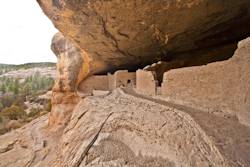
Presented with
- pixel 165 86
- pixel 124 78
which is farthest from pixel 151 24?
pixel 124 78

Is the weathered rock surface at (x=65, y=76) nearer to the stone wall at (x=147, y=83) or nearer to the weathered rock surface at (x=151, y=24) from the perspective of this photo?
the weathered rock surface at (x=151, y=24)

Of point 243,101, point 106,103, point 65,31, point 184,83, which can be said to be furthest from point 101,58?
point 243,101

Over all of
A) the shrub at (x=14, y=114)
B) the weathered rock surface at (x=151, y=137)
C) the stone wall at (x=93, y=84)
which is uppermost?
the stone wall at (x=93, y=84)

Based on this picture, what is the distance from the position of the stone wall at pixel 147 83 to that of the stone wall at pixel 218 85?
713 mm

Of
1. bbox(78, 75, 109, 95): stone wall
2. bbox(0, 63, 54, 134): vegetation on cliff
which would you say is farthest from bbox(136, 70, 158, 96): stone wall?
bbox(0, 63, 54, 134): vegetation on cliff

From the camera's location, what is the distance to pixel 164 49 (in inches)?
247

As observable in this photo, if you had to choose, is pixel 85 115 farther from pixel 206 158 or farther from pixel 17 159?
pixel 17 159

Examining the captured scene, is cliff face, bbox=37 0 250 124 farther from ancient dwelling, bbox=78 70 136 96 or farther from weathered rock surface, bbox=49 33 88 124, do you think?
weathered rock surface, bbox=49 33 88 124

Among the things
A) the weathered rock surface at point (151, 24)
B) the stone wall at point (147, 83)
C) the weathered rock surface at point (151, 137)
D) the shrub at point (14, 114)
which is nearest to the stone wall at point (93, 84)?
the weathered rock surface at point (151, 24)

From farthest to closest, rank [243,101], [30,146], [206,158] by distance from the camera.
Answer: [30,146], [243,101], [206,158]

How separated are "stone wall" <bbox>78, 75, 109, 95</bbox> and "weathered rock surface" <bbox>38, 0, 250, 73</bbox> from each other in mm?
2359

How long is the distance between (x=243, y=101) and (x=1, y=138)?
1195 centimetres

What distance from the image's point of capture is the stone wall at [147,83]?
532cm

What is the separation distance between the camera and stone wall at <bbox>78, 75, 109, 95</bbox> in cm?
898
